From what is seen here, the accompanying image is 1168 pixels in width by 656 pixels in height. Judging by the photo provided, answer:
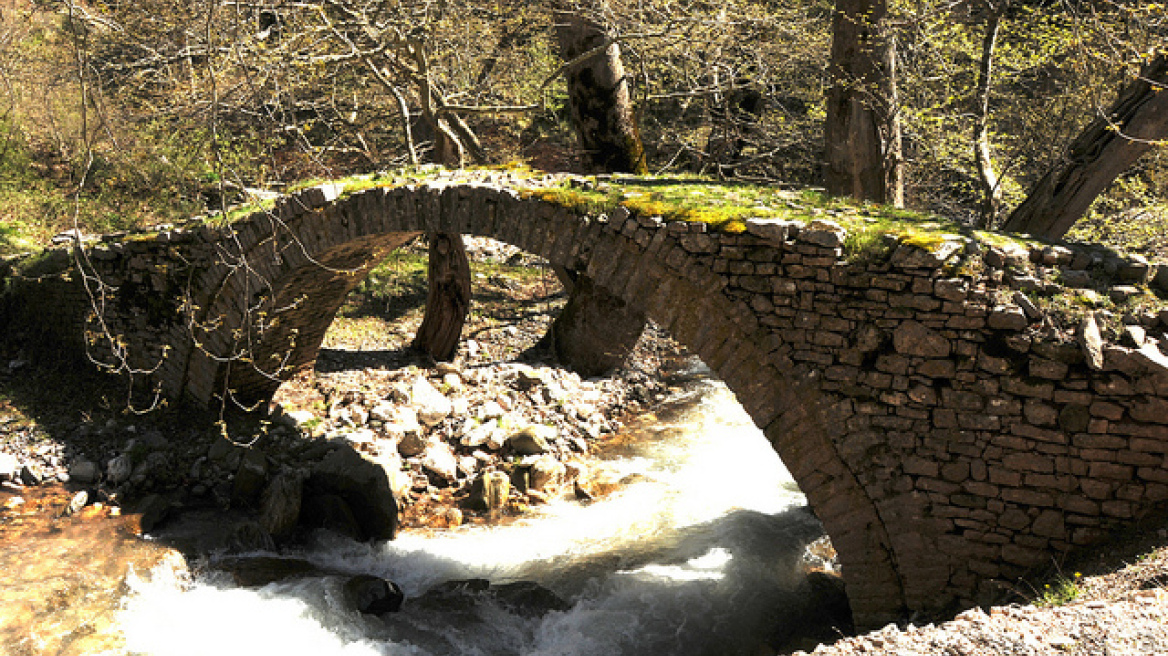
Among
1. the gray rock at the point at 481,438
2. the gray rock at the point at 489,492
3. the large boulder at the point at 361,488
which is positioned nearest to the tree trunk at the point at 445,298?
the gray rock at the point at 481,438

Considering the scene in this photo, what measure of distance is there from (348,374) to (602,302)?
3.35m

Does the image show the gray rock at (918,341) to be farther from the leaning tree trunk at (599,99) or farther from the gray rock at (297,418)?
the gray rock at (297,418)

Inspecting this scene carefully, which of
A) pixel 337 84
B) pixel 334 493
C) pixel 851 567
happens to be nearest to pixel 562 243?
pixel 851 567

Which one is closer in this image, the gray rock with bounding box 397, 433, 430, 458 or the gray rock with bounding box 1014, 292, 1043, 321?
the gray rock with bounding box 1014, 292, 1043, 321

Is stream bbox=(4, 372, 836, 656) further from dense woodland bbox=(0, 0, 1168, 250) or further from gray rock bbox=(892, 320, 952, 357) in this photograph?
dense woodland bbox=(0, 0, 1168, 250)

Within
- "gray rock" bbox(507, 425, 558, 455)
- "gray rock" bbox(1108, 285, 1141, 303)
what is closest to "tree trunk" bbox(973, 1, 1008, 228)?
"gray rock" bbox(1108, 285, 1141, 303)

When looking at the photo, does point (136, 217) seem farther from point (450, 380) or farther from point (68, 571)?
point (68, 571)

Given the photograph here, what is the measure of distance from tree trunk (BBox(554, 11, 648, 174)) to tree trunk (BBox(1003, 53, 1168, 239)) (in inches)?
165

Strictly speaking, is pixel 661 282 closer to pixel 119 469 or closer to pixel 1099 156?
pixel 1099 156

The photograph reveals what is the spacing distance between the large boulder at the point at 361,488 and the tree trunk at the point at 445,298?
279 centimetres

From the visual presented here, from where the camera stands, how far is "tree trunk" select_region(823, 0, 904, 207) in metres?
6.55

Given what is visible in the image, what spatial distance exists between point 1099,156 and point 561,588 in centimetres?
518

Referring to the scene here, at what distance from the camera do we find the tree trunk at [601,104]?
8.81m

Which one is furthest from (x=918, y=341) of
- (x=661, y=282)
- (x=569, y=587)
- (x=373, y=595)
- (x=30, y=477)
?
(x=30, y=477)
